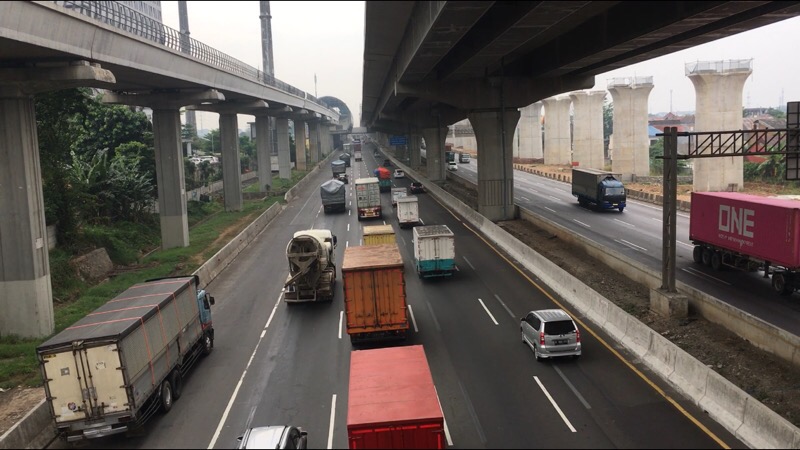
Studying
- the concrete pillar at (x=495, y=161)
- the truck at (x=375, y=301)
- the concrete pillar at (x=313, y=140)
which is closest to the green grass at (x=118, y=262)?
the truck at (x=375, y=301)

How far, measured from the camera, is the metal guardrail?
2856 centimetres

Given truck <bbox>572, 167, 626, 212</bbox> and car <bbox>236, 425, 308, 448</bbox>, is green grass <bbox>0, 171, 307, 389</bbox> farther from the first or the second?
truck <bbox>572, 167, 626, 212</bbox>

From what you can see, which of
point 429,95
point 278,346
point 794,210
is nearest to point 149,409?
point 278,346

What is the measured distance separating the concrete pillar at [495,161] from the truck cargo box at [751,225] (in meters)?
18.2

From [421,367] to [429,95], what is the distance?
1378 inches

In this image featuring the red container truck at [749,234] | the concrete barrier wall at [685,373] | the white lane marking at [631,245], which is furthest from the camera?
the white lane marking at [631,245]

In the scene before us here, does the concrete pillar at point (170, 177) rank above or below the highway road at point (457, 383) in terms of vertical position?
above

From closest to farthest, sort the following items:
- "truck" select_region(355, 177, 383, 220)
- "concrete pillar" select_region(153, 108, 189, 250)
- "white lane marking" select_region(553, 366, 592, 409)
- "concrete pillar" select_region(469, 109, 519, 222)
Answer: "white lane marking" select_region(553, 366, 592, 409) → "concrete pillar" select_region(153, 108, 189, 250) → "concrete pillar" select_region(469, 109, 519, 222) → "truck" select_region(355, 177, 383, 220)

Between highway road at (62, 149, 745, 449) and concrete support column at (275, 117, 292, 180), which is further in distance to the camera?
concrete support column at (275, 117, 292, 180)

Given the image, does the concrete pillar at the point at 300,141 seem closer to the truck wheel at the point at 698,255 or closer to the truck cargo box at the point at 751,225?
the truck wheel at the point at 698,255

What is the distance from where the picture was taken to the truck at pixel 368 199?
57.3 metres

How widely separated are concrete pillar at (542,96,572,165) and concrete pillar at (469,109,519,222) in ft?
236

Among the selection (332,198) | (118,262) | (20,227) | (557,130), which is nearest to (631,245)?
(332,198)

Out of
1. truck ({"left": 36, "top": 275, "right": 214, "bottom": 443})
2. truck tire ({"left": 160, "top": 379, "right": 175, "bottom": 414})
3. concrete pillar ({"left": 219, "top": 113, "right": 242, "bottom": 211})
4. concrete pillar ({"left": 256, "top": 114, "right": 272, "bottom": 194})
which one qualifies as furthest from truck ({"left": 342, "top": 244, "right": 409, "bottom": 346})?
concrete pillar ({"left": 256, "top": 114, "right": 272, "bottom": 194})
